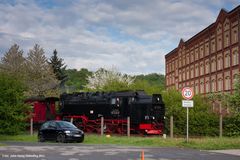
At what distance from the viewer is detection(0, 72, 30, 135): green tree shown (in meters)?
36.8

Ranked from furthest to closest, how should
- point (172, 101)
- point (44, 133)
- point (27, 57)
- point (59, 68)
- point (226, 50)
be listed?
1. point (59, 68)
2. point (27, 57)
3. point (226, 50)
4. point (172, 101)
5. point (44, 133)

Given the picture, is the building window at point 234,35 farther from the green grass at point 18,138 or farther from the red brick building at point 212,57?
the green grass at point 18,138

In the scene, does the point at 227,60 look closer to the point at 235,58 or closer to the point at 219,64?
the point at 235,58

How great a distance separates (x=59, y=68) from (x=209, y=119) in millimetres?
85008

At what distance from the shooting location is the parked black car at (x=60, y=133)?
2877 centimetres

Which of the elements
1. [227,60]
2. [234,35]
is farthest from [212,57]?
[234,35]

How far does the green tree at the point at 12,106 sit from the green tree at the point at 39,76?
33517mm

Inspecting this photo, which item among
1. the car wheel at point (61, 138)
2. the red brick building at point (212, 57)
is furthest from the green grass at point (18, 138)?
the red brick building at point (212, 57)

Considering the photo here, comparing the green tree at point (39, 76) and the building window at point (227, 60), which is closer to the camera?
the building window at point (227, 60)

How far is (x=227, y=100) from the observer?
121ft

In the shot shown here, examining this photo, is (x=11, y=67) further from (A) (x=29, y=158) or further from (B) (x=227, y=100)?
(A) (x=29, y=158)

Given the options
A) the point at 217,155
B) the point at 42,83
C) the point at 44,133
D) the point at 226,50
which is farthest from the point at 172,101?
the point at 42,83

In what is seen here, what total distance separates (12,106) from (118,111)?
8298mm

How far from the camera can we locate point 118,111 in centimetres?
3825
